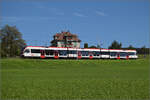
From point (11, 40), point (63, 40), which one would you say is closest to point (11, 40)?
point (11, 40)

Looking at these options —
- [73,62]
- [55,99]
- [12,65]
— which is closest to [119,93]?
[55,99]

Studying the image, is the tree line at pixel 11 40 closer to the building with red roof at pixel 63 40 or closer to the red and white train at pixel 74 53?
the building with red roof at pixel 63 40

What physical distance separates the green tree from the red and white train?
28.8 metres

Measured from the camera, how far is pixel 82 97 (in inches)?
448

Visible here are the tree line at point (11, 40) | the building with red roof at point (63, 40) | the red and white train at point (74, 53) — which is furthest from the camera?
the building with red roof at point (63, 40)

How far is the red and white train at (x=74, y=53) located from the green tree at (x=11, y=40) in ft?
94.4

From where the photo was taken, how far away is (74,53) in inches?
2087

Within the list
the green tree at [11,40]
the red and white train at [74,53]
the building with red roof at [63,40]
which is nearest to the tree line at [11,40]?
the green tree at [11,40]

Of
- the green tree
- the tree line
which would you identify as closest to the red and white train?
the tree line

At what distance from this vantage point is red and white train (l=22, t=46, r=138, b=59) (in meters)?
48.0

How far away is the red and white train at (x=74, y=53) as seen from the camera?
4797 cm

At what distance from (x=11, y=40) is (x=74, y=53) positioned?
109 ft

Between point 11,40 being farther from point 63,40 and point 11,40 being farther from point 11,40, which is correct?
point 63,40

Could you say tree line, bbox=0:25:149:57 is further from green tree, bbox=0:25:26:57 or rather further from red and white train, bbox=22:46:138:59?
red and white train, bbox=22:46:138:59
